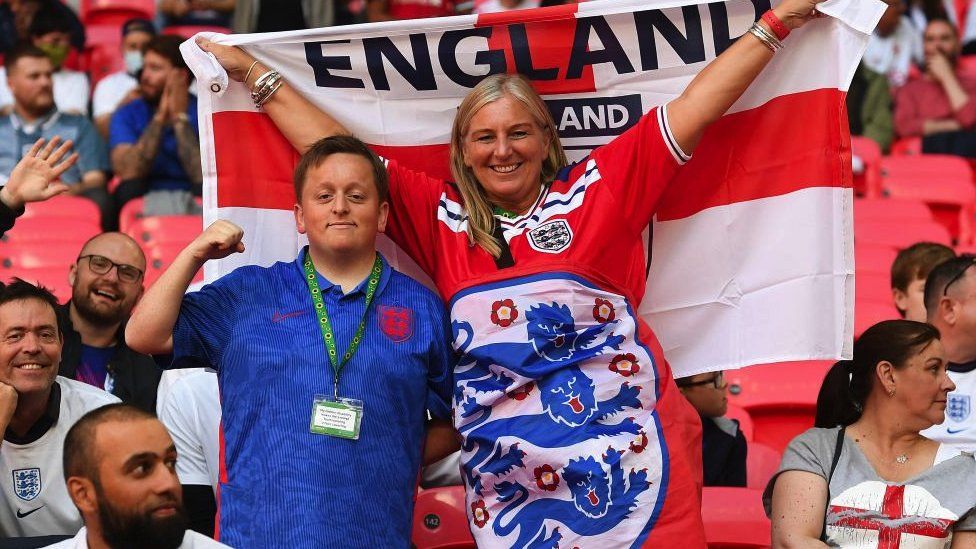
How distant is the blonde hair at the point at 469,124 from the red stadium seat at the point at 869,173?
17.2ft

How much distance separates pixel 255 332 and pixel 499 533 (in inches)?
31.6

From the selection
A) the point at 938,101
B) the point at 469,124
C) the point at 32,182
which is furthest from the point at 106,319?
the point at 938,101

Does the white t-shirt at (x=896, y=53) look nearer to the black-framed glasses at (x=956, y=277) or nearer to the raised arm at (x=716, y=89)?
the black-framed glasses at (x=956, y=277)

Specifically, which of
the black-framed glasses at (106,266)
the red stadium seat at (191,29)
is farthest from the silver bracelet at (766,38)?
the red stadium seat at (191,29)

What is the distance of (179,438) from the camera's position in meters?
4.36

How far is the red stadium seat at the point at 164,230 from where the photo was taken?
7289 mm

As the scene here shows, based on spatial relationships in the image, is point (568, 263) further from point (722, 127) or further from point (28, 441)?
point (28, 441)

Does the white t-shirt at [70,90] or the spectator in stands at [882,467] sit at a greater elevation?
the white t-shirt at [70,90]

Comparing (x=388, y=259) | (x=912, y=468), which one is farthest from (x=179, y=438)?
(x=912, y=468)

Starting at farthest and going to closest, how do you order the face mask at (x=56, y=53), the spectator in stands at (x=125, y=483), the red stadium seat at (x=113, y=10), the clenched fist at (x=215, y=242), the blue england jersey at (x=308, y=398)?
1. the red stadium seat at (x=113, y=10)
2. the face mask at (x=56, y=53)
3. the clenched fist at (x=215, y=242)
4. the blue england jersey at (x=308, y=398)
5. the spectator in stands at (x=125, y=483)

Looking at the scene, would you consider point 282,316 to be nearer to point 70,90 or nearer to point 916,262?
point 916,262

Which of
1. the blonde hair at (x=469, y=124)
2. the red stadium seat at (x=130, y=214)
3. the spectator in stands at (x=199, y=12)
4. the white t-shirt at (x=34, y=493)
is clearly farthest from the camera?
the spectator in stands at (x=199, y=12)

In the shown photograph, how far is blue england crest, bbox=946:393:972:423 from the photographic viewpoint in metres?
4.88

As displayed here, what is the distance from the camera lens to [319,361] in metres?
3.47
